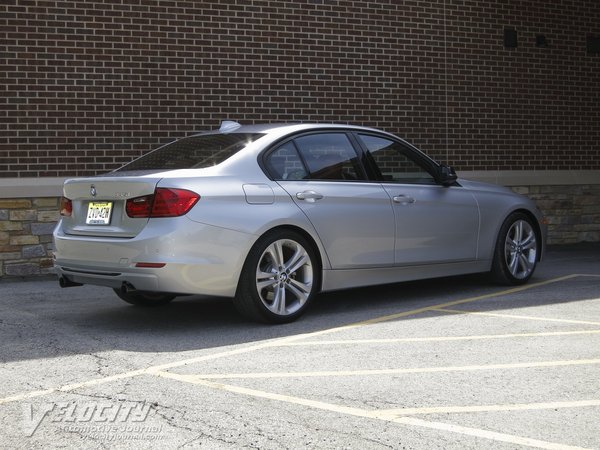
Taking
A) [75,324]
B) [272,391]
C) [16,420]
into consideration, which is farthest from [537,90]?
[16,420]

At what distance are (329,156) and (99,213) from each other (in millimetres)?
1967

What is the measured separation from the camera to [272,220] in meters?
6.84

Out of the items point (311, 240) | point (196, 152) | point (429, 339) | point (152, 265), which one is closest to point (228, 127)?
point (196, 152)

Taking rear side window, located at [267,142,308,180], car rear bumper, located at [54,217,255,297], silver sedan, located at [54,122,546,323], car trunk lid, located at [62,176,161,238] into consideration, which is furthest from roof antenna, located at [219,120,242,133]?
car rear bumper, located at [54,217,255,297]

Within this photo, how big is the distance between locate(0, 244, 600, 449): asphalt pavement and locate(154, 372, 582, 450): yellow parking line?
0.01 metres

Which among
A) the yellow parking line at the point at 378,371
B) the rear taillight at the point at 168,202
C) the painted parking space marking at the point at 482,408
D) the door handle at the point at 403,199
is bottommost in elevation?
the yellow parking line at the point at 378,371

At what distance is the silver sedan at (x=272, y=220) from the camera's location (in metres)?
6.51

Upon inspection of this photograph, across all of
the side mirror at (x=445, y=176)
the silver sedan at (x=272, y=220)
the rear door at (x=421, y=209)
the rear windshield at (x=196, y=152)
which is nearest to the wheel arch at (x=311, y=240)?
the silver sedan at (x=272, y=220)

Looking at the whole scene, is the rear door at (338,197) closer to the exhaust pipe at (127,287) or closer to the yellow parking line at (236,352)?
the yellow parking line at (236,352)

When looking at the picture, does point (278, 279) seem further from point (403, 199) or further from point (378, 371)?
point (378, 371)

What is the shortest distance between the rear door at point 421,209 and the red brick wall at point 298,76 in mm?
3940

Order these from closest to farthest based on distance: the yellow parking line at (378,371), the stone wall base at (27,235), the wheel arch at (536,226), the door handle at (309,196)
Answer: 1. the yellow parking line at (378,371)
2. the door handle at (309,196)
3. the wheel arch at (536,226)
4. the stone wall base at (27,235)

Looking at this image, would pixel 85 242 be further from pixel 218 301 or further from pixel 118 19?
pixel 118 19

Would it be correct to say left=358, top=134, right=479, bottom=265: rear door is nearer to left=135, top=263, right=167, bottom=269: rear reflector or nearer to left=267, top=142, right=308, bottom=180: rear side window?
left=267, top=142, right=308, bottom=180: rear side window
